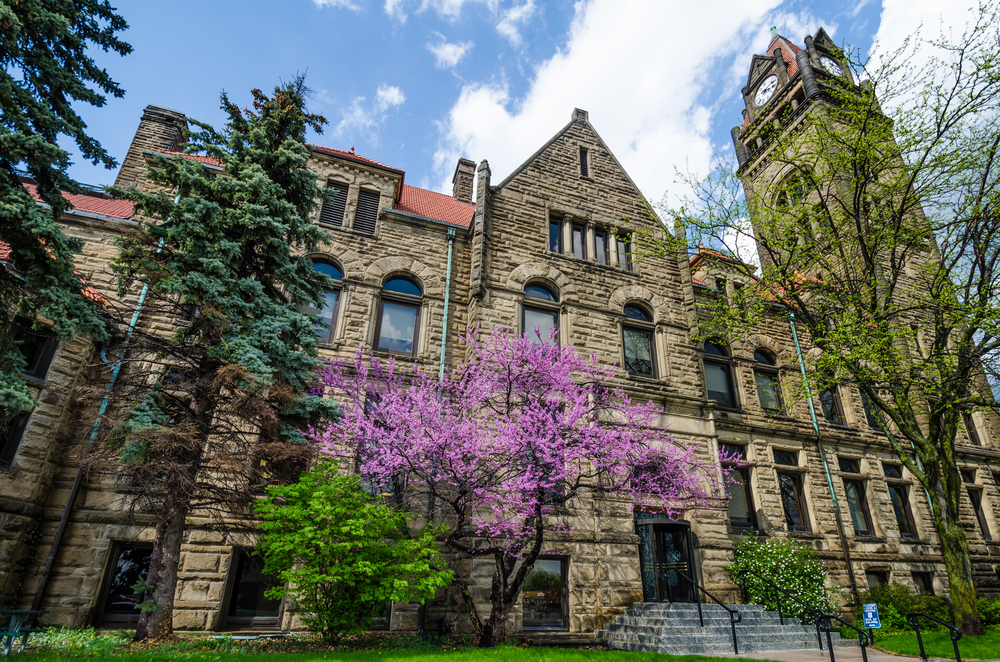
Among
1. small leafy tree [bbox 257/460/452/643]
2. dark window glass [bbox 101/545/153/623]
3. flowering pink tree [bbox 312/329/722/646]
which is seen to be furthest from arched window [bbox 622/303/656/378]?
dark window glass [bbox 101/545/153/623]

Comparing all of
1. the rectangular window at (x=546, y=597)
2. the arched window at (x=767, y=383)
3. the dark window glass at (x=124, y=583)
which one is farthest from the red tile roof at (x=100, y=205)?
the arched window at (x=767, y=383)

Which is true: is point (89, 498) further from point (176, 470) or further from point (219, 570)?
point (176, 470)

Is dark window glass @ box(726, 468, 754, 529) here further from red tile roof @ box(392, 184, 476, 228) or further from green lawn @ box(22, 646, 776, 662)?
red tile roof @ box(392, 184, 476, 228)

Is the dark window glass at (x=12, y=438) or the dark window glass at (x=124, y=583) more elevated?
the dark window glass at (x=12, y=438)

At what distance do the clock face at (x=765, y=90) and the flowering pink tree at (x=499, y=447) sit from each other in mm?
33206

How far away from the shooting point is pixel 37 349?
459 inches

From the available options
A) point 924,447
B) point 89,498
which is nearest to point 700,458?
point 924,447

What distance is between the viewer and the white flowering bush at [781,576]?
13.6m

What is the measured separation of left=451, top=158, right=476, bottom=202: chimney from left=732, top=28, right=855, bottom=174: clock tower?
1499 cm

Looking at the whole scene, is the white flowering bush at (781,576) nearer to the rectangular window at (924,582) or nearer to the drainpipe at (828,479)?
the drainpipe at (828,479)

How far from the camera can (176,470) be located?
8.64 meters

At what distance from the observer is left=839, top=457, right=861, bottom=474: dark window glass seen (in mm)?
18906

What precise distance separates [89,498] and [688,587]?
1436 centimetres

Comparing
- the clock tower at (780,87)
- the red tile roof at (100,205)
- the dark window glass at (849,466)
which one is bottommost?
the dark window glass at (849,466)
